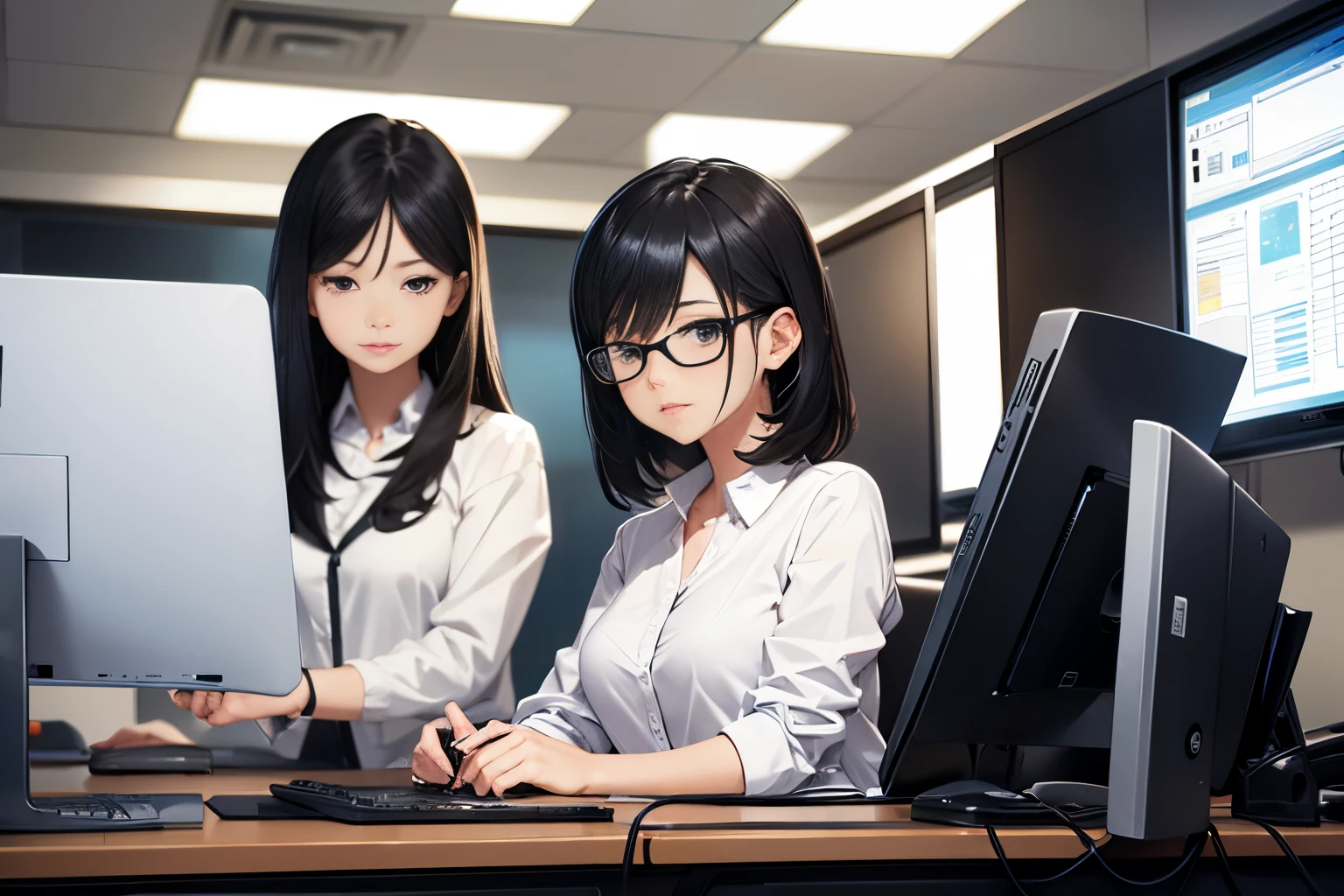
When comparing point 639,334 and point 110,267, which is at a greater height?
point 110,267

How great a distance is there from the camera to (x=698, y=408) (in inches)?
68.9

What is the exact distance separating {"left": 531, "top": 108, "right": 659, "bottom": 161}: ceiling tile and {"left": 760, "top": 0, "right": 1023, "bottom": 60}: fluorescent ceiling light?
24.4 inches

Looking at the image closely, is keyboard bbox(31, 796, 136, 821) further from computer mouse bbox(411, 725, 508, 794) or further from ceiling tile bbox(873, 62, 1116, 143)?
ceiling tile bbox(873, 62, 1116, 143)

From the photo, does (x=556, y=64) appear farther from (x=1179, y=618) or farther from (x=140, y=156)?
(x=1179, y=618)

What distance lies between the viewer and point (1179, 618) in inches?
41.1

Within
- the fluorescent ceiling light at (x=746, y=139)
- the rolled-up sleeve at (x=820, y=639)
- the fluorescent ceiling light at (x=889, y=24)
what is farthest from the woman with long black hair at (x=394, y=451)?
the fluorescent ceiling light at (x=746, y=139)

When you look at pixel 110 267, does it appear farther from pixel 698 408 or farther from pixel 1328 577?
pixel 1328 577

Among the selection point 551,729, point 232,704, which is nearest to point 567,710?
point 551,729

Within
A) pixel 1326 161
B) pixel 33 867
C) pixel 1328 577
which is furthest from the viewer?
pixel 1328 577

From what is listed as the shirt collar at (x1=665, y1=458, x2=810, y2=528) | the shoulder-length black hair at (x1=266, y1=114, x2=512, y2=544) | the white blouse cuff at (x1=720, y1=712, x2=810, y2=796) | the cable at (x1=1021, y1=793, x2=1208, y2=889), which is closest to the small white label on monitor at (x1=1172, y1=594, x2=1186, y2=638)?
the cable at (x1=1021, y1=793, x2=1208, y2=889)

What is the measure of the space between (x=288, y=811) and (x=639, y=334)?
84 cm

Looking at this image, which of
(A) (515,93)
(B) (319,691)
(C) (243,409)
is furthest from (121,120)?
(C) (243,409)

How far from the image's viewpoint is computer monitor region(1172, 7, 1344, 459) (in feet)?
5.57

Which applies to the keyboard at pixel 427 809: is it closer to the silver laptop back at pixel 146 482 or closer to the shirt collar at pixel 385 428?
the silver laptop back at pixel 146 482
